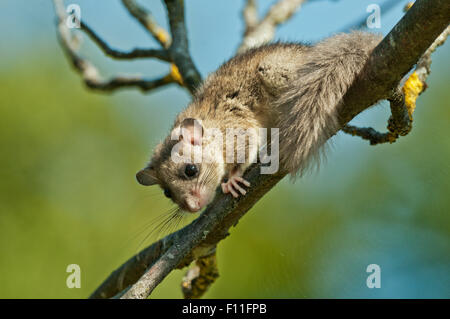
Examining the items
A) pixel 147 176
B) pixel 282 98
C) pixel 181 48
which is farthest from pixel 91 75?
pixel 282 98

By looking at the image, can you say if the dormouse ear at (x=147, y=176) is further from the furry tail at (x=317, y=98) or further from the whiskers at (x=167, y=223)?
the furry tail at (x=317, y=98)

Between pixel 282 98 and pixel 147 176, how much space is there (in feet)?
5.22

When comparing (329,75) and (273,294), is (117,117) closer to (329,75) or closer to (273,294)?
(273,294)

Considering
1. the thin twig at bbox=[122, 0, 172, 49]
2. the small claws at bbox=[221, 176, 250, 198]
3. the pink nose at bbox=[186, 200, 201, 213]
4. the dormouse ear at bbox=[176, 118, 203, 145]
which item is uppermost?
the thin twig at bbox=[122, 0, 172, 49]

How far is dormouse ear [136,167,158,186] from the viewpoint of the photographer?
175 inches

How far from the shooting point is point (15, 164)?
7.54 metres

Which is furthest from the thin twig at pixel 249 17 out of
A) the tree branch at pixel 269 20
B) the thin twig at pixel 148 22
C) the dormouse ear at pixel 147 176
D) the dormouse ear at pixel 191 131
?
the dormouse ear at pixel 147 176

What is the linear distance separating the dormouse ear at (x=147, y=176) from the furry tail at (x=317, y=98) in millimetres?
1469

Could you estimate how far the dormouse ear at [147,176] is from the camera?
4.45 metres

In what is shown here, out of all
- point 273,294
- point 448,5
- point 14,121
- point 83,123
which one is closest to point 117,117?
point 83,123

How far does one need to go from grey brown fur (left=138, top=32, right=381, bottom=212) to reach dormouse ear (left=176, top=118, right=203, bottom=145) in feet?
0.58

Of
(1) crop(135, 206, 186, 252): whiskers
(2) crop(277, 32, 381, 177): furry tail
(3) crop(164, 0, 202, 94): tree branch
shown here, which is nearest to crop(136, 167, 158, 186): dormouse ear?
(1) crop(135, 206, 186, 252): whiskers

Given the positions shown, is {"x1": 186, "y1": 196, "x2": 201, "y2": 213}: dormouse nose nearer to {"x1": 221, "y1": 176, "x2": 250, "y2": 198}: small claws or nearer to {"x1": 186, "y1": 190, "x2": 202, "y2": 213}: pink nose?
{"x1": 186, "y1": 190, "x2": 202, "y2": 213}: pink nose

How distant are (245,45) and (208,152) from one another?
5.68 ft
